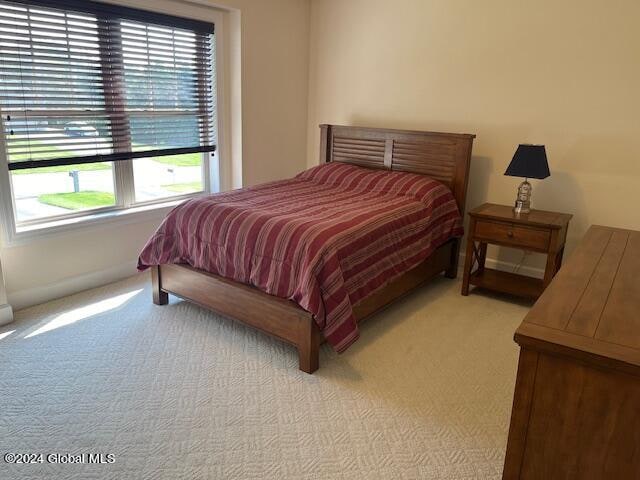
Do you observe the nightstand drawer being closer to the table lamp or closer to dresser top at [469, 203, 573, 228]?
dresser top at [469, 203, 573, 228]

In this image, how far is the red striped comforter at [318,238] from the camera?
92.2 inches

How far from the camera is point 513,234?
315 cm

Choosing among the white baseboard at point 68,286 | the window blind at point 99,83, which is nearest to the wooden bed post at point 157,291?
the white baseboard at point 68,286

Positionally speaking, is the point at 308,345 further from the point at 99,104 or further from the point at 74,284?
the point at 99,104

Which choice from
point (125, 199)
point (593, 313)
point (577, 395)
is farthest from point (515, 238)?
point (125, 199)

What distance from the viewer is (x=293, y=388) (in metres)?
2.27

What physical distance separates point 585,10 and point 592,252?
1937mm


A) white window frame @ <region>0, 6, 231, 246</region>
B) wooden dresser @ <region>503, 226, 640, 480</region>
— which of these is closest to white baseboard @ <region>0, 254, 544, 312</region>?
white window frame @ <region>0, 6, 231, 246</region>

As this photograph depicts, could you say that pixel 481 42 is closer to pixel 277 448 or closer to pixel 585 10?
pixel 585 10

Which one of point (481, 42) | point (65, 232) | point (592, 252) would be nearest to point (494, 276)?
point (592, 252)

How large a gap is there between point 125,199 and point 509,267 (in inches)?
116

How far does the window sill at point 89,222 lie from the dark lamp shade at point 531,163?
8.33 ft

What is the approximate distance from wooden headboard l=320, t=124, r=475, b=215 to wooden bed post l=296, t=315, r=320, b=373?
5.86ft

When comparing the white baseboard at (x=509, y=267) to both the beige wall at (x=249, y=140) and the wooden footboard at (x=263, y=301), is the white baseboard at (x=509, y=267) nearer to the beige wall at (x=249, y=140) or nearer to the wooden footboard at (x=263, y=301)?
the wooden footboard at (x=263, y=301)
